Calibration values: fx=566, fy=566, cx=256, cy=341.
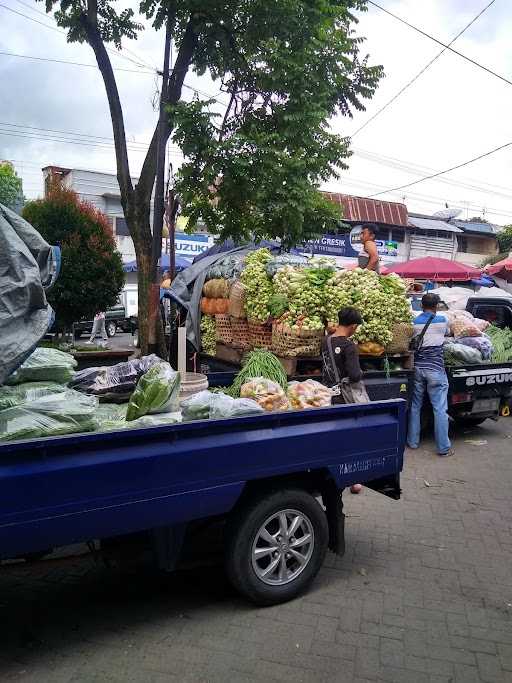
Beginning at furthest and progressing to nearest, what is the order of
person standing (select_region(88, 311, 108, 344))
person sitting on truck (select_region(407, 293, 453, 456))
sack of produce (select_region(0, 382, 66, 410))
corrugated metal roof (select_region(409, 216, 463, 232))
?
1. corrugated metal roof (select_region(409, 216, 463, 232))
2. person standing (select_region(88, 311, 108, 344))
3. person sitting on truck (select_region(407, 293, 453, 456))
4. sack of produce (select_region(0, 382, 66, 410))

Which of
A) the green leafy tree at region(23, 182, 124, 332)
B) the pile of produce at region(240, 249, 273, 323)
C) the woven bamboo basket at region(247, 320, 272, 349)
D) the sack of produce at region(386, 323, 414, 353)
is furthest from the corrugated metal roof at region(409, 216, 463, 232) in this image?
the woven bamboo basket at region(247, 320, 272, 349)

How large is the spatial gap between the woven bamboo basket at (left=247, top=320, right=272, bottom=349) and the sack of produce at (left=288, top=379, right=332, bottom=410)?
1.70 meters

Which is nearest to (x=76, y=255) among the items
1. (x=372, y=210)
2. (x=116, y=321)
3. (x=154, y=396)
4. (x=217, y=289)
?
(x=217, y=289)

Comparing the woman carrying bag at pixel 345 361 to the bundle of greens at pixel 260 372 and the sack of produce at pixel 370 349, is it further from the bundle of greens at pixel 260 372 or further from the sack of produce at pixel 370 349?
the sack of produce at pixel 370 349

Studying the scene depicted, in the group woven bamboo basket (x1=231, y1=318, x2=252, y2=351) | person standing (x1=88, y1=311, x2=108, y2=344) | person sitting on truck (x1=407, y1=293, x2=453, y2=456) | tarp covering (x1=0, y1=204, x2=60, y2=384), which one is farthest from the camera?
person standing (x1=88, y1=311, x2=108, y2=344)

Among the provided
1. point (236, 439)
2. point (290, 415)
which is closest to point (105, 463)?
point (236, 439)

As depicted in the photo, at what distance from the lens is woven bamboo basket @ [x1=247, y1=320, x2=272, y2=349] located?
6161 mm

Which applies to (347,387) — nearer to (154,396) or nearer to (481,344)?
(154,396)

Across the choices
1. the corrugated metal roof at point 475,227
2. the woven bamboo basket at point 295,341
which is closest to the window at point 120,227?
the corrugated metal roof at point 475,227

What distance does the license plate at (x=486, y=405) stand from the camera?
762cm

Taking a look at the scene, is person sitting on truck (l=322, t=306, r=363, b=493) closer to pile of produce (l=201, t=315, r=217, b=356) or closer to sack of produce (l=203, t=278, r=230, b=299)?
sack of produce (l=203, t=278, r=230, b=299)

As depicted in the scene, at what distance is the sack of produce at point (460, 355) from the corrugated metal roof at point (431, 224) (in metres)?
22.8

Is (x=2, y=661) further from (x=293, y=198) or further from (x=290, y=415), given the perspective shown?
(x=293, y=198)

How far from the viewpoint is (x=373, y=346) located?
6.24m
